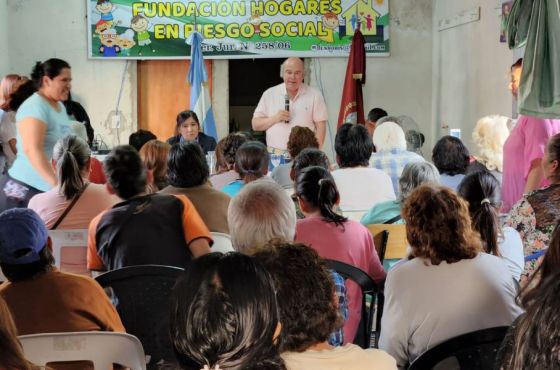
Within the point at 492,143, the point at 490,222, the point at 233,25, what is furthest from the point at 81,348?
the point at 233,25

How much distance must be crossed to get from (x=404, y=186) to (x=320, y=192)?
2.52 feet

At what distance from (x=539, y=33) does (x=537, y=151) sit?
1155 mm

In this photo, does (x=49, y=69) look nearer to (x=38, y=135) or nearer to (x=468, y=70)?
(x=38, y=135)

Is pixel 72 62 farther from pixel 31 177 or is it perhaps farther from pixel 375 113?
pixel 31 177

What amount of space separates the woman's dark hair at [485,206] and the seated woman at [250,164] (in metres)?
1.59

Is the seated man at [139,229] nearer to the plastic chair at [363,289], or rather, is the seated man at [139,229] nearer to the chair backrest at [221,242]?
the chair backrest at [221,242]

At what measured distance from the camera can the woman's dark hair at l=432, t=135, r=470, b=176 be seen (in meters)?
5.11

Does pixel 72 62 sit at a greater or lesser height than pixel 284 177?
greater

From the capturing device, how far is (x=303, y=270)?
191 cm

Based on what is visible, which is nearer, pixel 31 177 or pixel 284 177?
pixel 31 177

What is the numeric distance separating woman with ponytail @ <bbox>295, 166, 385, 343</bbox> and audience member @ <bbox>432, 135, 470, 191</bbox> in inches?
69.0

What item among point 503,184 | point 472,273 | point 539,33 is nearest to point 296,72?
point 503,184

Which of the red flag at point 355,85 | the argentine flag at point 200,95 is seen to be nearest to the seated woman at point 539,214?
the argentine flag at point 200,95

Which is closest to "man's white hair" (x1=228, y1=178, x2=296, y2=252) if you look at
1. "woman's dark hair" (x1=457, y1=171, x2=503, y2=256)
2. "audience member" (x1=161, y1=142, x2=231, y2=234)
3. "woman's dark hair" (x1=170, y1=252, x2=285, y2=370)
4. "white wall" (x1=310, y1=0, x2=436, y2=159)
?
"woman's dark hair" (x1=457, y1=171, x2=503, y2=256)
